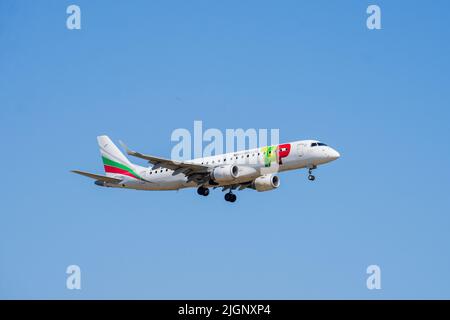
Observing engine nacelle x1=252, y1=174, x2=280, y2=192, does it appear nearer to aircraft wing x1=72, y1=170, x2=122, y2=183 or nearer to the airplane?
the airplane

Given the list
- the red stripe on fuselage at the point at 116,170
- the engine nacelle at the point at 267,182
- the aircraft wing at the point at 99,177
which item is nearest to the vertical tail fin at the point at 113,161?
the red stripe on fuselage at the point at 116,170

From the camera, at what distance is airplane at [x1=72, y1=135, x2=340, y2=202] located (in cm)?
7906

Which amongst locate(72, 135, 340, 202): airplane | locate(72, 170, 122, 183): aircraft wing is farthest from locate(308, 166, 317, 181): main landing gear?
locate(72, 170, 122, 183): aircraft wing

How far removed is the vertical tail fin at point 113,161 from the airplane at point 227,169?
10 cm

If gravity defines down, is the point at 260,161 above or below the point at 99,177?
above

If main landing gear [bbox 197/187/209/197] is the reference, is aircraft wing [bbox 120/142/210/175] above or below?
above

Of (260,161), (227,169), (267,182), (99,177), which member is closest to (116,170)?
(99,177)

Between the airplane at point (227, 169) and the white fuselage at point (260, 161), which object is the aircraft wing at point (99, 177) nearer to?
the airplane at point (227, 169)

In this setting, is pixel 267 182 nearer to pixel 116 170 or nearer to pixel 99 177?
pixel 99 177

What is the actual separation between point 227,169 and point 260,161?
2572 millimetres

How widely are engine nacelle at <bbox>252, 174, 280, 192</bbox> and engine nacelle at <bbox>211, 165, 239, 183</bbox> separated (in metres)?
2.90

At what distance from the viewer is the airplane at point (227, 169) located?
7906cm

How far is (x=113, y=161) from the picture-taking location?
293 ft
